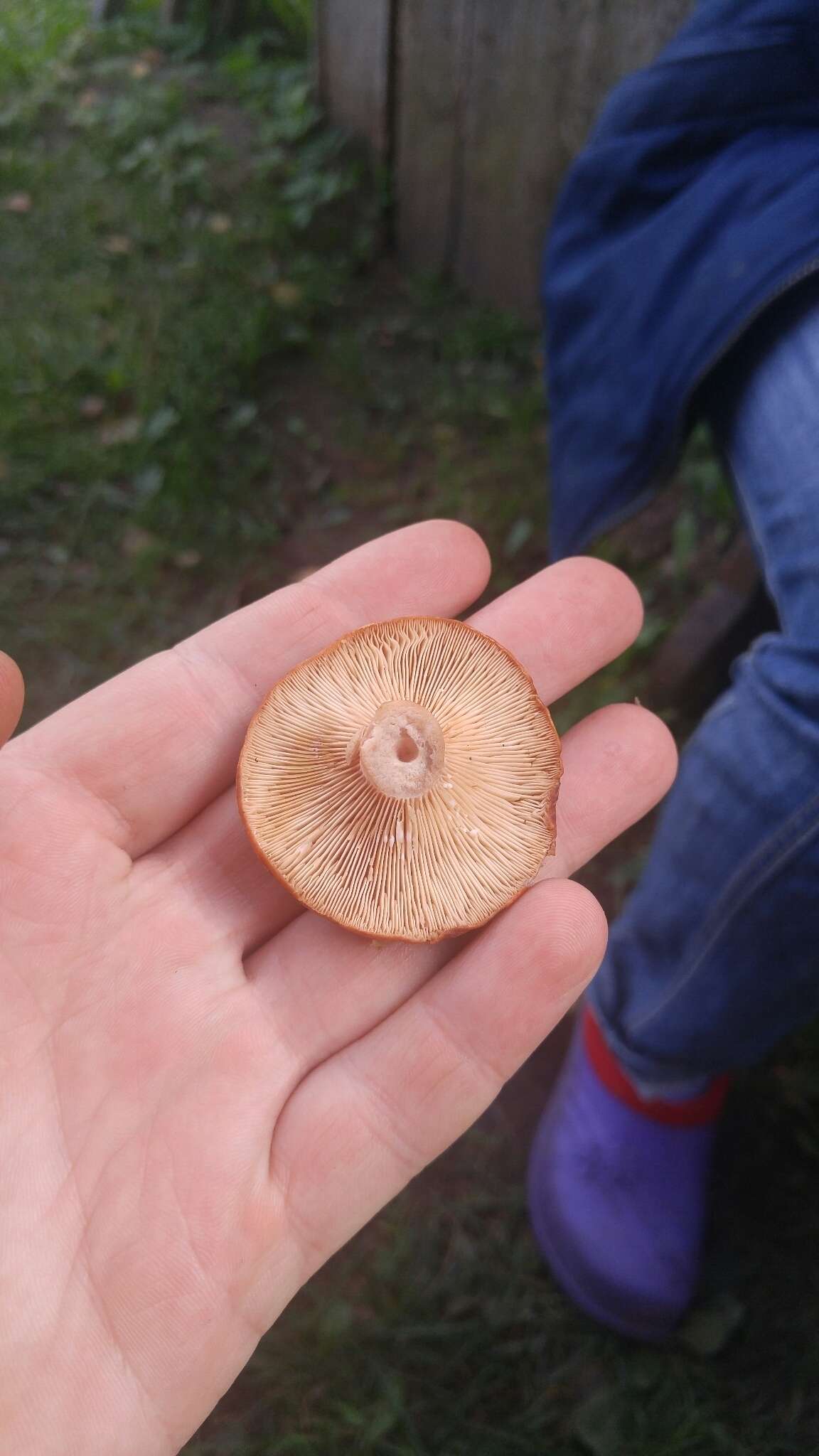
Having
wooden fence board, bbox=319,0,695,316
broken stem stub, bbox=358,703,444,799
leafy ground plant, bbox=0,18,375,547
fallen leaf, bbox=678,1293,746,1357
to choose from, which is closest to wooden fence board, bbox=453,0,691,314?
wooden fence board, bbox=319,0,695,316

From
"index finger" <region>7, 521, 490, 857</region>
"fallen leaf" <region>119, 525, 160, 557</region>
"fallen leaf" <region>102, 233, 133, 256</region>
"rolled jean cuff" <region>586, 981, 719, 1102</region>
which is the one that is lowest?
"rolled jean cuff" <region>586, 981, 719, 1102</region>

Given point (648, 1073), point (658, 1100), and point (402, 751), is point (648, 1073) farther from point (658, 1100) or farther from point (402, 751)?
point (402, 751)

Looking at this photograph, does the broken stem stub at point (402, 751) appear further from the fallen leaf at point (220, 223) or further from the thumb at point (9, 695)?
the fallen leaf at point (220, 223)

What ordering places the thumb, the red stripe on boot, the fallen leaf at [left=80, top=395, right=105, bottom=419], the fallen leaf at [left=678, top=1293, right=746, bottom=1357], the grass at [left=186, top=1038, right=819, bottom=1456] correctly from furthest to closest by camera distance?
the fallen leaf at [left=80, top=395, right=105, bottom=419] → the red stripe on boot → the fallen leaf at [left=678, top=1293, right=746, bottom=1357] → the grass at [left=186, top=1038, right=819, bottom=1456] → the thumb

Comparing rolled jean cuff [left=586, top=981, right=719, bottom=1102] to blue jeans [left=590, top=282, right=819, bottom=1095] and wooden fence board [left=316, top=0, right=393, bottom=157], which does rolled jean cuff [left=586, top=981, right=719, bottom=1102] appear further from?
wooden fence board [left=316, top=0, right=393, bottom=157]

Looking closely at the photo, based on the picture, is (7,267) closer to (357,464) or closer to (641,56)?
(357,464)

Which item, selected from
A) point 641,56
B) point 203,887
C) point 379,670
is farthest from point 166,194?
point 203,887

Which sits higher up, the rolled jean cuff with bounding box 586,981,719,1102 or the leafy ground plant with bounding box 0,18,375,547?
the leafy ground plant with bounding box 0,18,375,547
